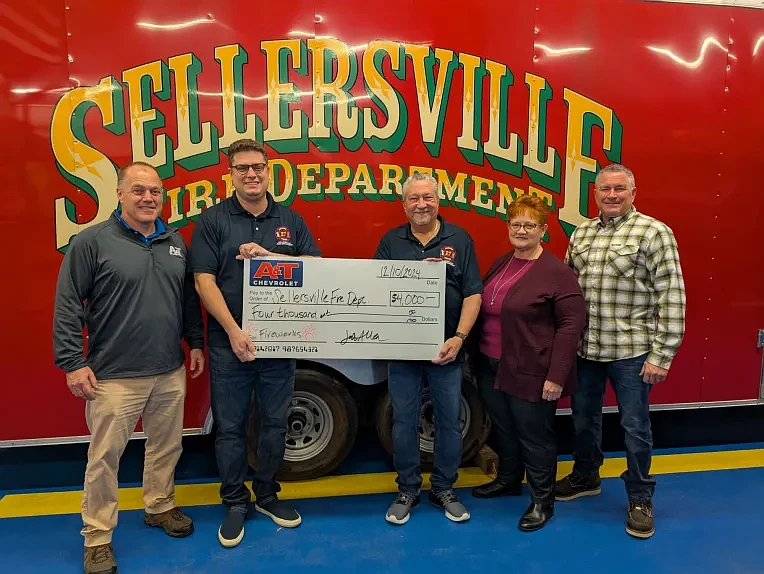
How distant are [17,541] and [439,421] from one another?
8.27ft

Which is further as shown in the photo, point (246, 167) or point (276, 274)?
point (276, 274)

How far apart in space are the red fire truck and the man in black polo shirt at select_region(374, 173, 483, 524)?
37cm

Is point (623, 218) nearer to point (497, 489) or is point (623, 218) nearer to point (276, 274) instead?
point (497, 489)

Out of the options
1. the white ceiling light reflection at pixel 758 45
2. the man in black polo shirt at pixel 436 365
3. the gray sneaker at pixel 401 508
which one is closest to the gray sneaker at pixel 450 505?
the man in black polo shirt at pixel 436 365

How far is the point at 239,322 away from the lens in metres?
2.80

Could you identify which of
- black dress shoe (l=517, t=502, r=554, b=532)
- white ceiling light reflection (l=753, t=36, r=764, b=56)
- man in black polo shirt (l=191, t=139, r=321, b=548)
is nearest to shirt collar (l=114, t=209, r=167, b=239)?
man in black polo shirt (l=191, t=139, r=321, b=548)

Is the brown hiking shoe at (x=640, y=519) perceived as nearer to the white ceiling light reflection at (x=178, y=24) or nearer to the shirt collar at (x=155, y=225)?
the shirt collar at (x=155, y=225)

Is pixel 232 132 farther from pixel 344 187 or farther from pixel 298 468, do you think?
pixel 298 468

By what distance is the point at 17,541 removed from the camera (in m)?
2.88

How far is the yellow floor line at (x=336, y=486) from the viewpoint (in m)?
3.25

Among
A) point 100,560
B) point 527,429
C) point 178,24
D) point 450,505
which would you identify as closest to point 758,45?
point 527,429

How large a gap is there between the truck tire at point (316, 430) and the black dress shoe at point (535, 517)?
1.21m

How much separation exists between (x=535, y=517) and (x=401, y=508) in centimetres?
80

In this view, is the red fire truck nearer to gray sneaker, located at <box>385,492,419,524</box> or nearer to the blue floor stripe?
the blue floor stripe
